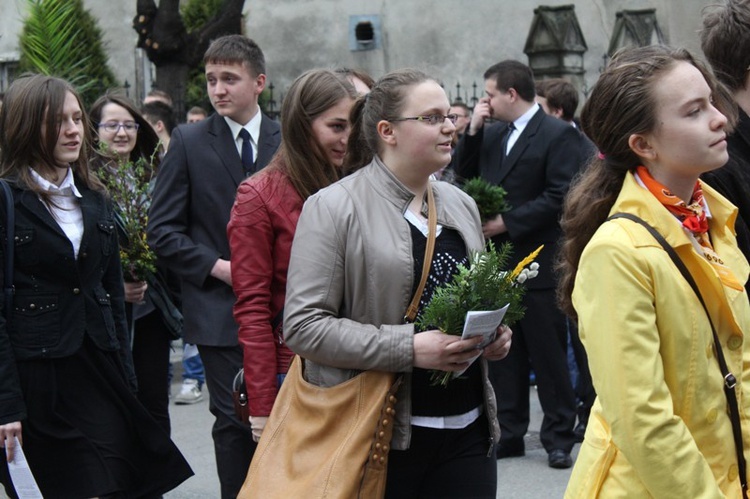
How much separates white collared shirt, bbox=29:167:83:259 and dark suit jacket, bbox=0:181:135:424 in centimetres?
3

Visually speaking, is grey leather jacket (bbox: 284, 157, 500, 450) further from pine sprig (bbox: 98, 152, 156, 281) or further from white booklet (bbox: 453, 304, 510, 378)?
pine sprig (bbox: 98, 152, 156, 281)

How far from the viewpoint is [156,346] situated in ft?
19.7

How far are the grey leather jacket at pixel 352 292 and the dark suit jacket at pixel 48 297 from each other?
4.60 ft

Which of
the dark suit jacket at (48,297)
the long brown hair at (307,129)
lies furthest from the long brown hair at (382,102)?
the dark suit jacket at (48,297)

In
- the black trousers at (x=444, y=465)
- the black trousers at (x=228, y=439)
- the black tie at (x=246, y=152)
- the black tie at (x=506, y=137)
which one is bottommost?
the black trousers at (x=228, y=439)

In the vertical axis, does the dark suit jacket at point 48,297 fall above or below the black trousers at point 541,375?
above

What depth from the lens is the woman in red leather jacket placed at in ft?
14.2

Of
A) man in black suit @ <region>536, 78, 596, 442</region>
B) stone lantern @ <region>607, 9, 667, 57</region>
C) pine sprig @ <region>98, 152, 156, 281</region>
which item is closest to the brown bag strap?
pine sprig @ <region>98, 152, 156, 281</region>

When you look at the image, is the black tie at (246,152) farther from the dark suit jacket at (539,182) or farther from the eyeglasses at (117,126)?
the dark suit jacket at (539,182)

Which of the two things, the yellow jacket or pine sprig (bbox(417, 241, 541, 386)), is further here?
pine sprig (bbox(417, 241, 541, 386))

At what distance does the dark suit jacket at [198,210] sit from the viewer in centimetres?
532

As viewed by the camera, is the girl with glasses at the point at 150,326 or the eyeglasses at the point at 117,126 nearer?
the girl with glasses at the point at 150,326

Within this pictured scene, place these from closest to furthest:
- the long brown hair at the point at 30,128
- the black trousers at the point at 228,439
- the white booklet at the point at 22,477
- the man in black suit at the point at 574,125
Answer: the white booklet at the point at 22,477 < the long brown hair at the point at 30,128 < the black trousers at the point at 228,439 < the man in black suit at the point at 574,125

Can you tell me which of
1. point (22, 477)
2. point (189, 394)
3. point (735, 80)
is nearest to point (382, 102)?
point (735, 80)
